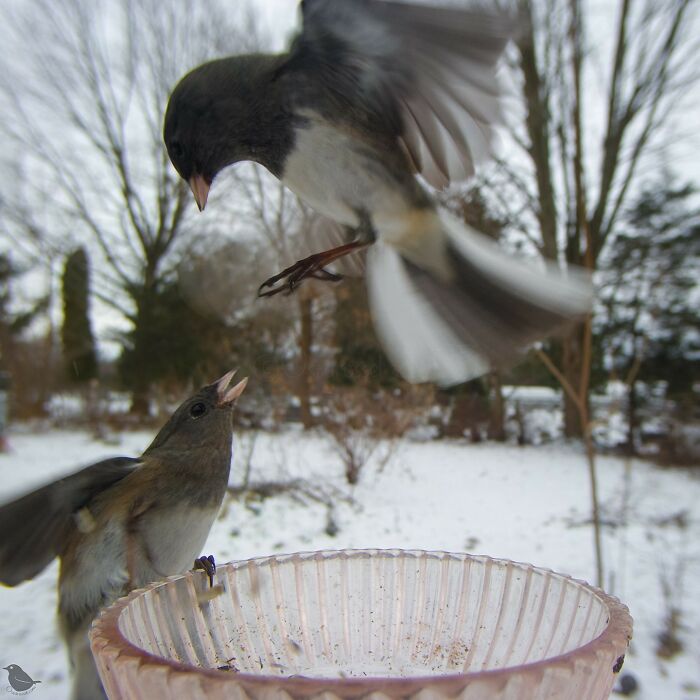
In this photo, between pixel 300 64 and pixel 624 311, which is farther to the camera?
pixel 624 311

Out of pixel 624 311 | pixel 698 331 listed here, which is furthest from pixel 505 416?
pixel 698 331

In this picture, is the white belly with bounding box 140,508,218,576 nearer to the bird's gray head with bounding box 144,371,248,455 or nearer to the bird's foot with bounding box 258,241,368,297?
the bird's gray head with bounding box 144,371,248,455

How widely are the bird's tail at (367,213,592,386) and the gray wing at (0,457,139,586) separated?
0.29 m

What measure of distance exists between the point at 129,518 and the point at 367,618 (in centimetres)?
26

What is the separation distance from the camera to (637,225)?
336 cm

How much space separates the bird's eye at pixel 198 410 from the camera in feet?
2.17

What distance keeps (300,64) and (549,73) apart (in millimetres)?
1319

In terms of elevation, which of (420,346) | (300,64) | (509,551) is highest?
(300,64)

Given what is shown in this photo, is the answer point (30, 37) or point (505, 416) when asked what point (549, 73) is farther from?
point (505, 416)

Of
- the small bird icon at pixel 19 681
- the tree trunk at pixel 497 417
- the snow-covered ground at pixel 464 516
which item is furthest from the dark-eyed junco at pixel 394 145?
the tree trunk at pixel 497 417

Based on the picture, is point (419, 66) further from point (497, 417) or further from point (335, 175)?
point (497, 417)

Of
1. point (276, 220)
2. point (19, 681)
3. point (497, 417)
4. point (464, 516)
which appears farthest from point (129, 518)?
point (497, 417)

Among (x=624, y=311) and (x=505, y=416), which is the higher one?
(x=624, y=311)

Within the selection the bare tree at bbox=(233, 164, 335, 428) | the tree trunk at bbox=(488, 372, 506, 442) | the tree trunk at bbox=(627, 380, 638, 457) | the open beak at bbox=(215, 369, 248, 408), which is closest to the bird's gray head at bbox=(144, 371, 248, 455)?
the open beak at bbox=(215, 369, 248, 408)
